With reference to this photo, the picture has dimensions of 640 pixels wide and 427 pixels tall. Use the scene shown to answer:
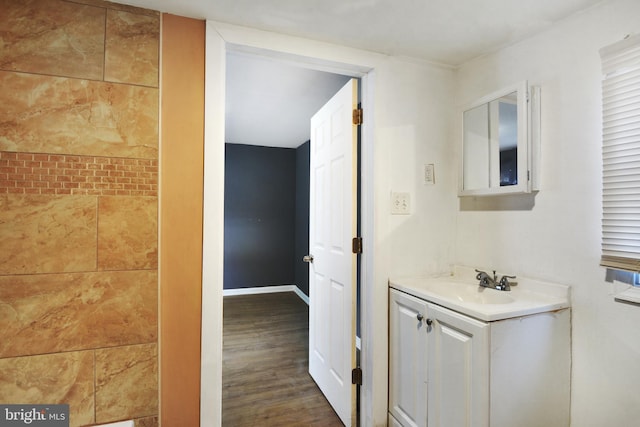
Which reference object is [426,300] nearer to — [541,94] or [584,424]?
[584,424]

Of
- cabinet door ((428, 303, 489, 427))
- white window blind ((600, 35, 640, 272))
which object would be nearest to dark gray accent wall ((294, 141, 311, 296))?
cabinet door ((428, 303, 489, 427))

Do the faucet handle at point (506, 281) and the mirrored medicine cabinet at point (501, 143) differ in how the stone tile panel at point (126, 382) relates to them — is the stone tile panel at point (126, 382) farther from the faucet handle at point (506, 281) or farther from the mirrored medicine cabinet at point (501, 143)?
the mirrored medicine cabinet at point (501, 143)

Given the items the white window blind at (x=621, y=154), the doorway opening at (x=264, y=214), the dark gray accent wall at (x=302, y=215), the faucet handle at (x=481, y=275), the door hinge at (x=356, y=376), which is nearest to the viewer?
the white window blind at (x=621, y=154)

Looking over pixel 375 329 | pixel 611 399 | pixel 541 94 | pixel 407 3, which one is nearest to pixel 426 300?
pixel 375 329

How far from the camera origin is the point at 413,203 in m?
1.99

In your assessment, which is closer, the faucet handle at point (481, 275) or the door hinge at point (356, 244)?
the faucet handle at point (481, 275)

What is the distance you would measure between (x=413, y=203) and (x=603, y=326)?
105 cm

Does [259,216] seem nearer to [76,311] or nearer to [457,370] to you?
[76,311]

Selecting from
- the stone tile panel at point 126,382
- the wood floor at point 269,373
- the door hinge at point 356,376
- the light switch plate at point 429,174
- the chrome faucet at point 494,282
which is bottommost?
the wood floor at point 269,373

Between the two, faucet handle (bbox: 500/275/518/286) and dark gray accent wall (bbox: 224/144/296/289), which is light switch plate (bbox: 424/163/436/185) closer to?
faucet handle (bbox: 500/275/518/286)

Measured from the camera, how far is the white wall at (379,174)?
1559 mm

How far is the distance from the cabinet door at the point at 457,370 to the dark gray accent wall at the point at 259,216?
13.1 ft

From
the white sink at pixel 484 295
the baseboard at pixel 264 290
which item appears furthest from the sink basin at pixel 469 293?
the baseboard at pixel 264 290

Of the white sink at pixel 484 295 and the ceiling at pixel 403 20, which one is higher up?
the ceiling at pixel 403 20
